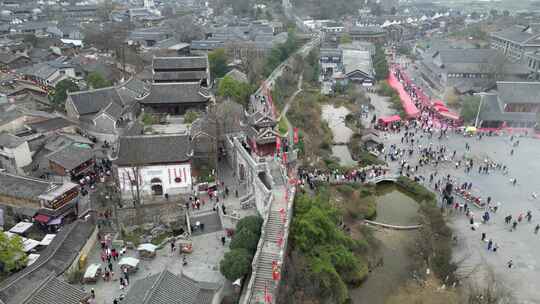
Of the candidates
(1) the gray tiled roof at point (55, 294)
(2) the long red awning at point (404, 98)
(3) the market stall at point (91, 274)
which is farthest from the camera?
(2) the long red awning at point (404, 98)

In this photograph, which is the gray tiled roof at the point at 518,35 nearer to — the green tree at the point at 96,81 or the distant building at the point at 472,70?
the distant building at the point at 472,70

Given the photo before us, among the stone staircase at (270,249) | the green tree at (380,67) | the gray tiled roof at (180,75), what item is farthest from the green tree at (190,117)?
the green tree at (380,67)

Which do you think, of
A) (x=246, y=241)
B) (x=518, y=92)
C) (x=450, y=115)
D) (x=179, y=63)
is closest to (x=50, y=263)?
(x=246, y=241)

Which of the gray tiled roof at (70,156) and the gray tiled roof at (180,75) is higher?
the gray tiled roof at (180,75)

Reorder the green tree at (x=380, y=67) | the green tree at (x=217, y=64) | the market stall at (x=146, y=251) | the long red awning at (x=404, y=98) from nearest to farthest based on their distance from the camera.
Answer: the market stall at (x=146, y=251) < the long red awning at (x=404, y=98) < the green tree at (x=217, y=64) < the green tree at (x=380, y=67)

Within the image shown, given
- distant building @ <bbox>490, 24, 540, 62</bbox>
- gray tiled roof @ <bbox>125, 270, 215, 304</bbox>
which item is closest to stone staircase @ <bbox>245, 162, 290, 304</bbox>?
gray tiled roof @ <bbox>125, 270, 215, 304</bbox>

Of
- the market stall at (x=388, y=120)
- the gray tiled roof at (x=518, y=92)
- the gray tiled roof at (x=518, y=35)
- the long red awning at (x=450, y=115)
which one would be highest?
the gray tiled roof at (x=518, y=35)

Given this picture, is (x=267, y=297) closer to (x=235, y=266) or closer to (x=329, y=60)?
(x=235, y=266)
